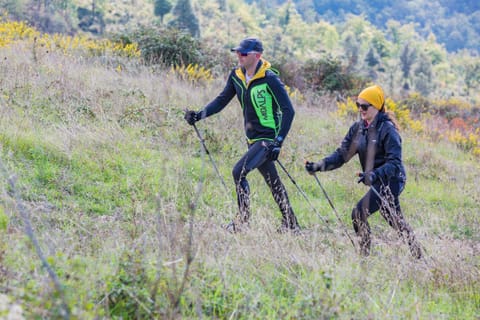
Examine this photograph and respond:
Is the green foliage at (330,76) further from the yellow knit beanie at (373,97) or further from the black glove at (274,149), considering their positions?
the yellow knit beanie at (373,97)

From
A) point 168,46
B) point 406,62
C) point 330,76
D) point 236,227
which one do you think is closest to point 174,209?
point 236,227

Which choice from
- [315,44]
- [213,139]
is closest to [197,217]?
[213,139]

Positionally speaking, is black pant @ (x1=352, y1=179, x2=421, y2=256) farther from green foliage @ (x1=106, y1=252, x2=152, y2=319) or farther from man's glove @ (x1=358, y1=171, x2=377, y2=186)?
green foliage @ (x1=106, y1=252, x2=152, y2=319)

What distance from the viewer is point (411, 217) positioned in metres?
7.91

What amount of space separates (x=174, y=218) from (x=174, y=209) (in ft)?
1.45

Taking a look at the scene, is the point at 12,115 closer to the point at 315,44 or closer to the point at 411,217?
the point at 411,217

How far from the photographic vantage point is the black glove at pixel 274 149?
5.65 m

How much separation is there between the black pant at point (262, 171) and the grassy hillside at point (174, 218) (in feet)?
0.56

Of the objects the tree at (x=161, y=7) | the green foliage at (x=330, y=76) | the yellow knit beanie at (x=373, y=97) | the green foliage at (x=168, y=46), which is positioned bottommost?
the tree at (x=161, y=7)

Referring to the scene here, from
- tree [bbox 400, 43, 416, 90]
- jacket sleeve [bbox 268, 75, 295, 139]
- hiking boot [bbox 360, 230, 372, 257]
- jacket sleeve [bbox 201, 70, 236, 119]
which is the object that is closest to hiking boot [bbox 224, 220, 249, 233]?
hiking boot [bbox 360, 230, 372, 257]

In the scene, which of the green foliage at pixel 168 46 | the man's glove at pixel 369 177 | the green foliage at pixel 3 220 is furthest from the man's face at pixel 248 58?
the green foliage at pixel 168 46

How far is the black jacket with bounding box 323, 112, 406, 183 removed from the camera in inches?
203

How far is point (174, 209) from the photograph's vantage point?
4480 mm

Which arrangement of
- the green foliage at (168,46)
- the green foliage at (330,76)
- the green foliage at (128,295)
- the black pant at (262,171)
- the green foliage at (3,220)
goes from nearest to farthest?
the green foliage at (128,295) < the green foliage at (3,220) < the black pant at (262,171) < the green foliage at (168,46) < the green foliage at (330,76)
